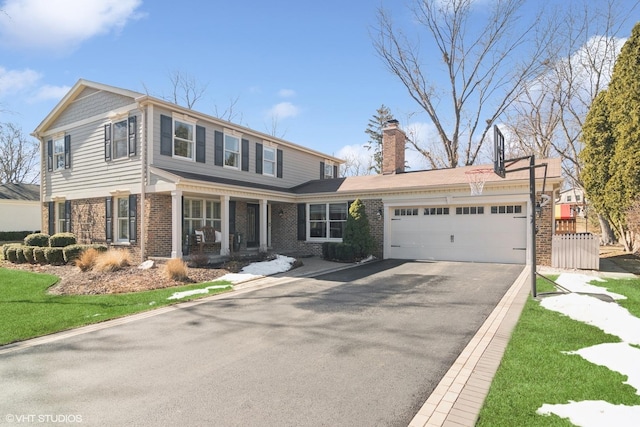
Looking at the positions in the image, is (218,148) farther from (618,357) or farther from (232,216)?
(618,357)

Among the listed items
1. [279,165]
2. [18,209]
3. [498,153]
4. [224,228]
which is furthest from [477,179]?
[18,209]

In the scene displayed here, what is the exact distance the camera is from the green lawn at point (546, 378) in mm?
3077

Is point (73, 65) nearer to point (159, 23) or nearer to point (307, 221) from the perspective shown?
Result: point (159, 23)

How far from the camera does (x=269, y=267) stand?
11.9m

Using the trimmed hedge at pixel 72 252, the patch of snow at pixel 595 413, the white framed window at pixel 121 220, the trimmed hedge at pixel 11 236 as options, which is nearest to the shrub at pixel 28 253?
the trimmed hedge at pixel 72 252

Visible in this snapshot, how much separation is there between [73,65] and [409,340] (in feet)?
59.3

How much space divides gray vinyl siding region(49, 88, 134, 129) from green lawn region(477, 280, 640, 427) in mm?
14237

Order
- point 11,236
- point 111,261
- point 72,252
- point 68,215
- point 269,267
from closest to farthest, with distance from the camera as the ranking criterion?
point 111,261, point 269,267, point 72,252, point 68,215, point 11,236

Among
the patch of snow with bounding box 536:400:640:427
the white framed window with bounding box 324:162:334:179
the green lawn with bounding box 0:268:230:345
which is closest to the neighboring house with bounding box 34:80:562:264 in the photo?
the green lawn with bounding box 0:268:230:345

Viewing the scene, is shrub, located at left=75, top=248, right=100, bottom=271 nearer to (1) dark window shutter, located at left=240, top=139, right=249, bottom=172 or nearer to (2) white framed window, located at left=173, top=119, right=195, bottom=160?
(2) white framed window, located at left=173, top=119, right=195, bottom=160

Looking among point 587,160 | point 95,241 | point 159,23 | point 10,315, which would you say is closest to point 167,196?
point 95,241

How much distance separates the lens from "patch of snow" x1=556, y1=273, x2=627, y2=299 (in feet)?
25.1

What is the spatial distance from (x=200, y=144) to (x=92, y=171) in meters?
4.68

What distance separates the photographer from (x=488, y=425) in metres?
2.90
